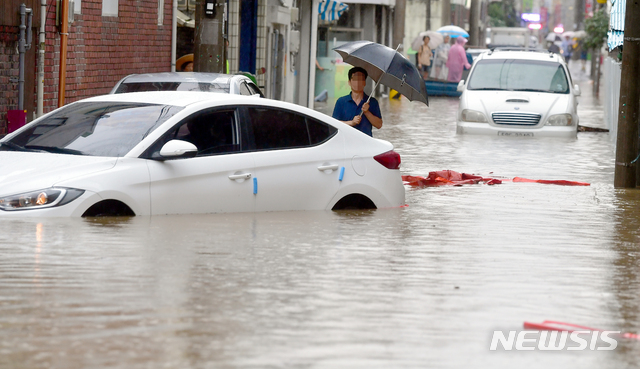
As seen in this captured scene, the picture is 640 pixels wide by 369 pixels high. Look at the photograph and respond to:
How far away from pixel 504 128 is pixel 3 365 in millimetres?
16501

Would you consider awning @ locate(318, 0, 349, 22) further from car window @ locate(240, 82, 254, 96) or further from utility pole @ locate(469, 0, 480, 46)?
utility pole @ locate(469, 0, 480, 46)

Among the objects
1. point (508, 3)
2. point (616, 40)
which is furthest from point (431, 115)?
point (508, 3)

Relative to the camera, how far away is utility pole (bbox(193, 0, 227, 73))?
44.9 feet

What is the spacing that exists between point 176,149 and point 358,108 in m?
4.04

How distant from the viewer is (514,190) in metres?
13.0

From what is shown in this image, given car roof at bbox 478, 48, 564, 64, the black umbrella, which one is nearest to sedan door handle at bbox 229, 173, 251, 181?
the black umbrella

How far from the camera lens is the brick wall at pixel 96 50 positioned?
1488 centimetres

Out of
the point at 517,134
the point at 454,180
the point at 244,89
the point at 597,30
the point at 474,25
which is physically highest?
the point at 474,25

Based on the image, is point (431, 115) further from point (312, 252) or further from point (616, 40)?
point (312, 252)

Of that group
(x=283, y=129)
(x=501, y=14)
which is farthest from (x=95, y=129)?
(x=501, y=14)

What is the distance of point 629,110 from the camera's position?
13.5 m

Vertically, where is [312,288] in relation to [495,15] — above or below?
below

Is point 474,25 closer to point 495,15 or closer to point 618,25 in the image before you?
point 495,15

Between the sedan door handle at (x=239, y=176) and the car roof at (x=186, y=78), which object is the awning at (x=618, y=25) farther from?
the sedan door handle at (x=239, y=176)
